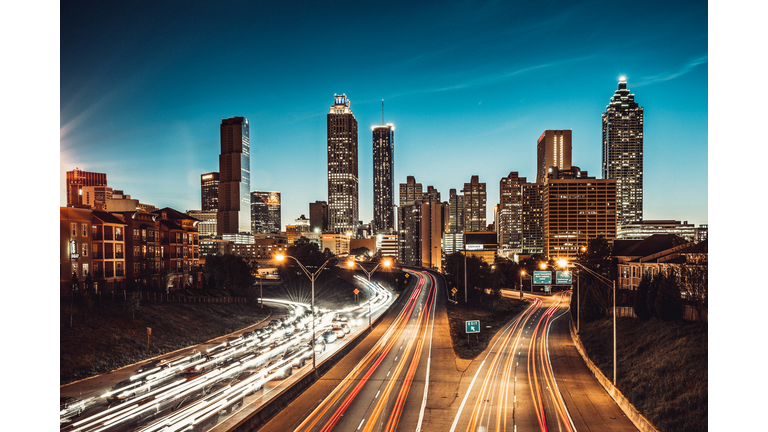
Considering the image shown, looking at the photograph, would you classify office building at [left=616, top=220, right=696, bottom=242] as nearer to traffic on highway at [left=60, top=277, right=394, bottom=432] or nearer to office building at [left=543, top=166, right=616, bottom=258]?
traffic on highway at [left=60, top=277, right=394, bottom=432]

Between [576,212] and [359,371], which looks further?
[576,212]

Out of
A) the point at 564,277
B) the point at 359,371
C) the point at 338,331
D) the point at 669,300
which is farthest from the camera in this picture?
the point at 338,331

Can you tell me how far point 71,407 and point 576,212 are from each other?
154 meters

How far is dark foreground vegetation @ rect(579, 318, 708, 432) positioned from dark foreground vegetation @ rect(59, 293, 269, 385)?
90.0 ft

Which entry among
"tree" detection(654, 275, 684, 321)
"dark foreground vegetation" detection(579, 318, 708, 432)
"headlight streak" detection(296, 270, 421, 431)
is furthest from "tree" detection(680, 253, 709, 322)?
"headlight streak" detection(296, 270, 421, 431)

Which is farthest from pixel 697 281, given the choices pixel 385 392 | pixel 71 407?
pixel 71 407

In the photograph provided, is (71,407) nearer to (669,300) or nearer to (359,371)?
(359,371)

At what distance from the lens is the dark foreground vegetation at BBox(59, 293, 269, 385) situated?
25.3 m

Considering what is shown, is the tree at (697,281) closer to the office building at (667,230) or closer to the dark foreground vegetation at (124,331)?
the office building at (667,230)

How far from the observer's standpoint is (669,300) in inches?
1087

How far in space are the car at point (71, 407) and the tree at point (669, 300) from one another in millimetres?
31939

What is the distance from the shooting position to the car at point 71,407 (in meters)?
16.8
